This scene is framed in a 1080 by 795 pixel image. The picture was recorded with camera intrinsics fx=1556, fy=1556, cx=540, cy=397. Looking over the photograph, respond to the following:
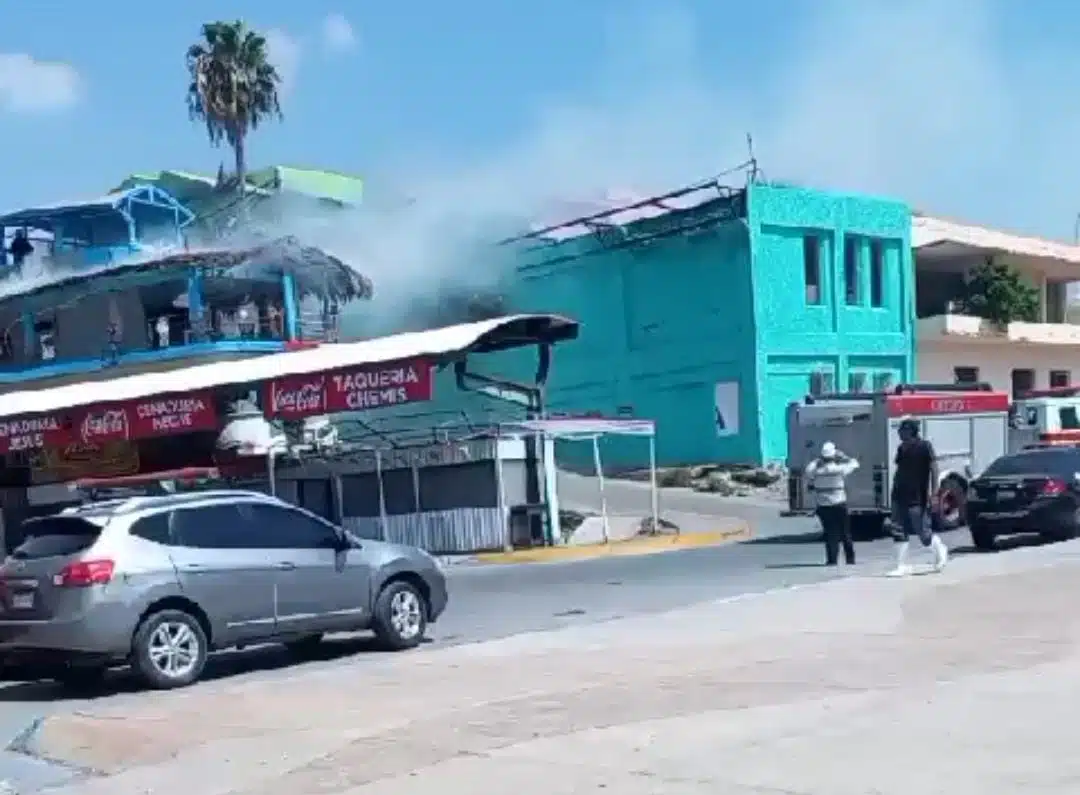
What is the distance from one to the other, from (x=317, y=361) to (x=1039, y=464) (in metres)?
13.4

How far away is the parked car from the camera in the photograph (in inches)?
816

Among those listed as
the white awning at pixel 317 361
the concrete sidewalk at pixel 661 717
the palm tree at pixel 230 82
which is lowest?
the concrete sidewalk at pixel 661 717

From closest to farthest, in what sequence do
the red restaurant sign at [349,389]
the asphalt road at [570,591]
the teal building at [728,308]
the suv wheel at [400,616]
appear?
the asphalt road at [570,591] < the suv wheel at [400,616] < the red restaurant sign at [349,389] < the teal building at [728,308]

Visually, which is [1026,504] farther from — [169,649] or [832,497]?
[169,649]

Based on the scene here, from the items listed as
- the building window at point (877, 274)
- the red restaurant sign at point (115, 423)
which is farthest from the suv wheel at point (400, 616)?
the building window at point (877, 274)

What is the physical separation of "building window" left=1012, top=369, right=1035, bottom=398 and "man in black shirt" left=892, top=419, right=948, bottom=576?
33.2 meters

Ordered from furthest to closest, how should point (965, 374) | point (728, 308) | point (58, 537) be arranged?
point (965, 374) → point (728, 308) → point (58, 537)

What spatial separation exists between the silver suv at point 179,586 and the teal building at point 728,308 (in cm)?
2563

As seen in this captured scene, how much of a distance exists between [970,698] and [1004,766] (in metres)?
1.94

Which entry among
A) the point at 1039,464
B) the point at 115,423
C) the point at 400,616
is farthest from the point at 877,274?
the point at 400,616

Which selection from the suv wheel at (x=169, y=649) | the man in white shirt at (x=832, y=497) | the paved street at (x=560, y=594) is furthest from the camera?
the man in white shirt at (x=832, y=497)

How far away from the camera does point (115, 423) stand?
1148 inches

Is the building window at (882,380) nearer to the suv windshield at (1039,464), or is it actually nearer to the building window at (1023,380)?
the building window at (1023,380)

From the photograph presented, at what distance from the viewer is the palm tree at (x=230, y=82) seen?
5200 centimetres
